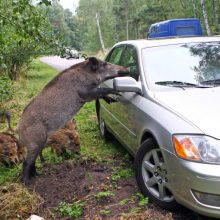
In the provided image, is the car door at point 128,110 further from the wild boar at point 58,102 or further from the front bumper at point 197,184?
the front bumper at point 197,184

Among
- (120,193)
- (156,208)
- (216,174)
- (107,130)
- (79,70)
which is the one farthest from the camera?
(107,130)

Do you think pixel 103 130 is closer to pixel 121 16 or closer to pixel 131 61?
pixel 131 61

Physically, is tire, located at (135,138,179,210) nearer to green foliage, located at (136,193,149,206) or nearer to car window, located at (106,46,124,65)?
green foliage, located at (136,193,149,206)

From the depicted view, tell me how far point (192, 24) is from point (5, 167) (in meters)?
12.7

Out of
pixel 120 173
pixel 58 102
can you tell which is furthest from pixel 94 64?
pixel 120 173

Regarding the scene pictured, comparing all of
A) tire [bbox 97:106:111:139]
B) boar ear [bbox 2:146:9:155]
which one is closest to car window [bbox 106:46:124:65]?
tire [bbox 97:106:111:139]

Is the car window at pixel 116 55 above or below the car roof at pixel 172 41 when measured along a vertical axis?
below

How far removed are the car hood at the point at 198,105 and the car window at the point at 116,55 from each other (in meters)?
2.24

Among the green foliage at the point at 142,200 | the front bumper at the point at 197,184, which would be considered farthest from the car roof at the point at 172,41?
the front bumper at the point at 197,184

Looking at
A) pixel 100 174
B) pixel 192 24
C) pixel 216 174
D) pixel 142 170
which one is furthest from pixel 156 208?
pixel 192 24

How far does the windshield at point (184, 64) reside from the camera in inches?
208

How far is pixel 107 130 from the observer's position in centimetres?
771

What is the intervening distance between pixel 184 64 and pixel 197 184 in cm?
211

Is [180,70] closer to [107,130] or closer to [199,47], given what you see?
[199,47]
